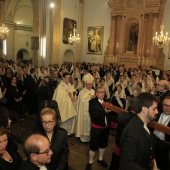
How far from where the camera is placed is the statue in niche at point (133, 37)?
1709 cm

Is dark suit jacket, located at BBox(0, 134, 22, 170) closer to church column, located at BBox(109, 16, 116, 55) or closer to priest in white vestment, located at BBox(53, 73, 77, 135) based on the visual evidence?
priest in white vestment, located at BBox(53, 73, 77, 135)

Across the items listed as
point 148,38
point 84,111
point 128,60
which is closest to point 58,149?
point 84,111

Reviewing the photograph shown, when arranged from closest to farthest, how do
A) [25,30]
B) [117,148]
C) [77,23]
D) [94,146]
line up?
[117,148]
[94,146]
[77,23]
[25,30]

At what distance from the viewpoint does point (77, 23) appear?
19.8 meters

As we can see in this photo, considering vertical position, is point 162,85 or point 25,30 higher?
point 25,30

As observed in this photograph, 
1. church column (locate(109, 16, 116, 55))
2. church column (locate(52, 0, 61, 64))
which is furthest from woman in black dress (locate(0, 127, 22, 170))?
church column (locate(109, 16, 116, 55))

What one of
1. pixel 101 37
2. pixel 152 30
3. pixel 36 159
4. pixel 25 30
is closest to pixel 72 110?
pixel 36 159

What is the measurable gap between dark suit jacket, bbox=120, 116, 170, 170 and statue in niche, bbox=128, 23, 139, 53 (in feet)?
51.4

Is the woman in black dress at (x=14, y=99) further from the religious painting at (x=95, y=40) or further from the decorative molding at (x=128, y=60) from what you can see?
the religious painting at (x=95, y=40)

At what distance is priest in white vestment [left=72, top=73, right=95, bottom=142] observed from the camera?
5604 mm

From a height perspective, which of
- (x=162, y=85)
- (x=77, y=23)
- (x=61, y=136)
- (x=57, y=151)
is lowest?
(x=57, y=151)

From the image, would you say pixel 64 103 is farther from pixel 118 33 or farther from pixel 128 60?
pixel 118 33

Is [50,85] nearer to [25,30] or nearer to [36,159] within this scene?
[36,159]

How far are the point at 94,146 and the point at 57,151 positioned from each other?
173 centimetres
